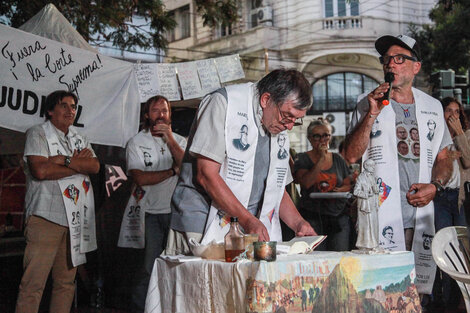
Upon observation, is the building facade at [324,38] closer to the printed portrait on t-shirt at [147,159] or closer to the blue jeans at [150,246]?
the printed portrait on t-shirt at [147,159]

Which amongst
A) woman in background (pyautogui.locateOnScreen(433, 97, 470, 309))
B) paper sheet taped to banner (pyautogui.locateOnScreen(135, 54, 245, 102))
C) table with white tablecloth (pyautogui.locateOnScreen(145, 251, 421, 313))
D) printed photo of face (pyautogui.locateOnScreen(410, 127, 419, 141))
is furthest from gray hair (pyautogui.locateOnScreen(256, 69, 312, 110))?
paper sheet taped to banner (pyautogui.locateOnScreen(135, 54, 245, 102))

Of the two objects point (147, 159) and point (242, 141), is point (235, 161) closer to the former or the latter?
point (242, 141)

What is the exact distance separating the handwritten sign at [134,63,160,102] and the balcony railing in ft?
65.0

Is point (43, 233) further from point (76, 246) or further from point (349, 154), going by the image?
point (349, 154)

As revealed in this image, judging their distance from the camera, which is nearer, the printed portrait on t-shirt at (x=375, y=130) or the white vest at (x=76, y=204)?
the printed portrait on t-shirt at (x=375, y=130)

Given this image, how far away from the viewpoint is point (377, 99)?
3.78 m

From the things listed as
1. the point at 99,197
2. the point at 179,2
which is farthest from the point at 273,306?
the point at 179,2

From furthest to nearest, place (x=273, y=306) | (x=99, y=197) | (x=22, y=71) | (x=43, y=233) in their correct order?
(x=99, y=197) < (x=22, y=71) < (x=43, y=233) < (x=273, y=306)

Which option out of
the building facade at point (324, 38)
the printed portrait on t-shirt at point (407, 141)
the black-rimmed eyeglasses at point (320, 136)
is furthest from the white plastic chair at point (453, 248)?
the building facade at point (324, 38)

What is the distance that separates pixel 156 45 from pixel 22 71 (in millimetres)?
5784

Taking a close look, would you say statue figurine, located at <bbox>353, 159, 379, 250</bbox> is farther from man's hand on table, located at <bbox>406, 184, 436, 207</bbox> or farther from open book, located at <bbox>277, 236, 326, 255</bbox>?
man's hand on table, located at <bbox>406, 184, 436, 207</bbox>

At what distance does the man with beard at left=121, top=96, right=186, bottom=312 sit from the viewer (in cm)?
573

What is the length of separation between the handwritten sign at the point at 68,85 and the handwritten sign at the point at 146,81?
0.19m

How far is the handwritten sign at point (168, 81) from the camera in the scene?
7352 millimetres
